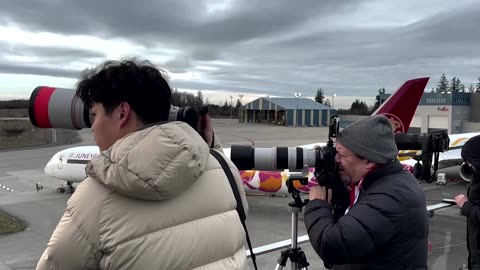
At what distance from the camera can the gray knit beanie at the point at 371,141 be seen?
237cm

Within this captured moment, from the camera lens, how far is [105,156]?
1.47 metres

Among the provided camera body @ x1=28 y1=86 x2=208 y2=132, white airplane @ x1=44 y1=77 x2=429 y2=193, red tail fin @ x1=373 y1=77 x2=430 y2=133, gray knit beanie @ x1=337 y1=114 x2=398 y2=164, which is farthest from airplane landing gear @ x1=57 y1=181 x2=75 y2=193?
gray knit beanie @ x1=337 y1=114 x2=398 y2=164

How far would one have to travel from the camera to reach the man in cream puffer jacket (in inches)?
55.1

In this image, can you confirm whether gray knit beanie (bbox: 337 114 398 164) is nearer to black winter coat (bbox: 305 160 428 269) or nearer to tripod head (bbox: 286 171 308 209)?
black winter coat (bbox: 305 160 428 269)

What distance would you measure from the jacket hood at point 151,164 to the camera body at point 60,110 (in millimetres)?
809

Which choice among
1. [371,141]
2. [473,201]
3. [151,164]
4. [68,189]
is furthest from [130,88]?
[68,189]

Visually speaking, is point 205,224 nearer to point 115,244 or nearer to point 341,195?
point 115,244

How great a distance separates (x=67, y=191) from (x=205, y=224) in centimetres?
1830

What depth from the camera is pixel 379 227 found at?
2.19 m

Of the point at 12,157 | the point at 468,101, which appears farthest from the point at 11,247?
the point at 468,101

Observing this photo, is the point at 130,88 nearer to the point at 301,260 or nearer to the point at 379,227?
the point at 379,227

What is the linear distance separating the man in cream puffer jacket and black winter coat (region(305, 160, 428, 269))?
709 mm

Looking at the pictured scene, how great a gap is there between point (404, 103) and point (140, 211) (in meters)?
15.9

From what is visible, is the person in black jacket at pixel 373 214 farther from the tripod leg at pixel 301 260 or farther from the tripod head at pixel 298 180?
the tripod leg at pixel 301 260
